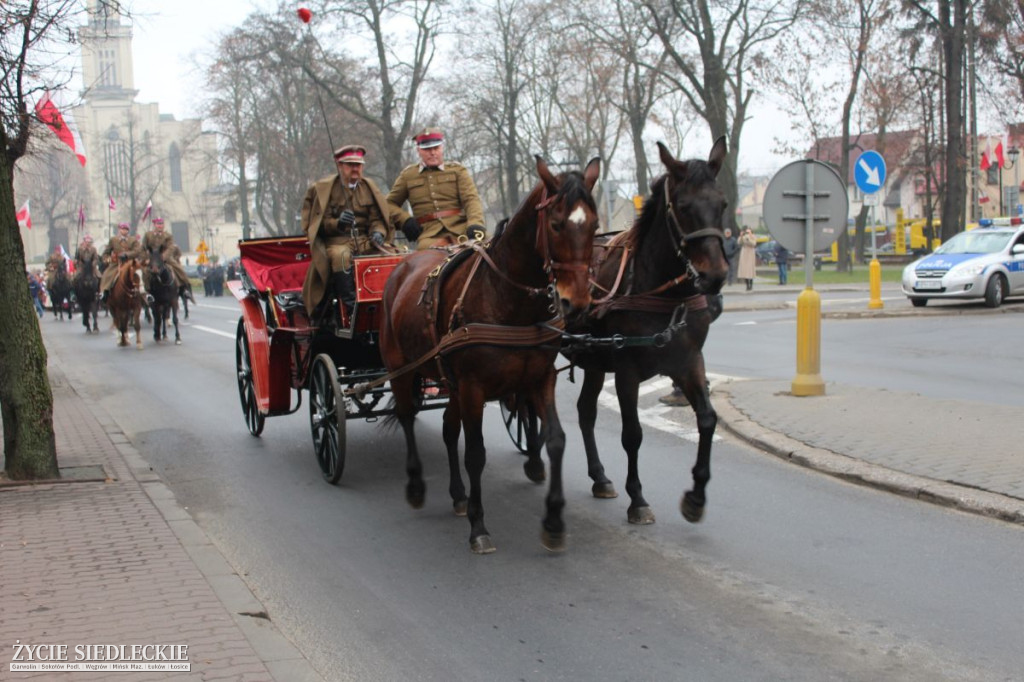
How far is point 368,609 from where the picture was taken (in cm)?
570

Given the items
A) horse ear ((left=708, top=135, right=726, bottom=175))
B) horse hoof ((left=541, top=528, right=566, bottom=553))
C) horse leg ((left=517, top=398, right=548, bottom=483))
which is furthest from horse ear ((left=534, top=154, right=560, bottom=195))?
horse leg ((left=517, top=398, right=548, bottom=483))

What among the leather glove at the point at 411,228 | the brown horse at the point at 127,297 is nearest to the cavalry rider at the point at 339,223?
the leather glove at the point at 411,228

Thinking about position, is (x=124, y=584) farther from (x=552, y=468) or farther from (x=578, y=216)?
(x=578, y=216)

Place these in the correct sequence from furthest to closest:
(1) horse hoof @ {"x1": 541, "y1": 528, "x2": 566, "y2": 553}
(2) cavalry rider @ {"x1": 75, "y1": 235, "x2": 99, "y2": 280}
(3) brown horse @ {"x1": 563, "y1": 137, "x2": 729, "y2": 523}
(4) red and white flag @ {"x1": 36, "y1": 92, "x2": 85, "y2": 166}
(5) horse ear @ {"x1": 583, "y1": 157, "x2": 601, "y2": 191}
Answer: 1. (2) cavalry rider @ {"x1": 75, "y1": 235, "x2": 99, "y2": 280}
2. (4) red and white flag @ {"x1": 36, "y1": 92, "x2": 85, "y2": 166}
3. (3) brown horse @ {"x1": 563, "y1": 137, "x2": 729, "y2": 523}
4. (1) horse hoof @ {"x1": 541, "y1": 528, "x2": 566, "y2": 553}
5. (5) horse ear @ {"x1": 583, "y1": 157, "x2": 601, "y2": 191}

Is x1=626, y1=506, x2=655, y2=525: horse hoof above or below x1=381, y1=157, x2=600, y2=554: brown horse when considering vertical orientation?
below

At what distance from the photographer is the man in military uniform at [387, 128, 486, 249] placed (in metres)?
8.98

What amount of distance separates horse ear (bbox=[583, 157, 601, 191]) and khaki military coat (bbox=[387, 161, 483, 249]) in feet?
9.54

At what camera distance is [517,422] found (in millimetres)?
9203

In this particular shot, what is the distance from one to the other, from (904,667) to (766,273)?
46636mm

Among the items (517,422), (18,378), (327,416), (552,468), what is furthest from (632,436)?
(18,378)

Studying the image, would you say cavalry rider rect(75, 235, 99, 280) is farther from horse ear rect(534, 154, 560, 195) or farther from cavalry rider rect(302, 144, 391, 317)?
horse ear rect(534, 154, 560, 195)

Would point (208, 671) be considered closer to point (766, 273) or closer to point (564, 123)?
point (766, 273)

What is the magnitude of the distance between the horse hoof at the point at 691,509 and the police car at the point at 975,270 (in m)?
17.8

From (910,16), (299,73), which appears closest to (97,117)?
(299,73)
